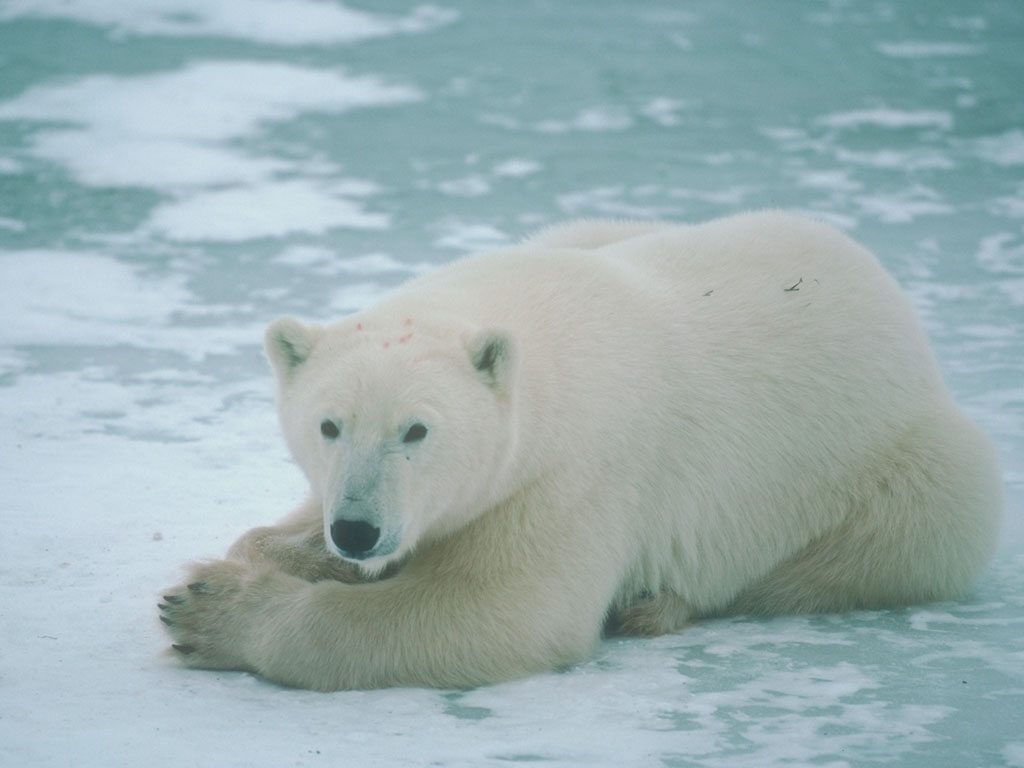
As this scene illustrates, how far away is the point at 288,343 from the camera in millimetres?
3596

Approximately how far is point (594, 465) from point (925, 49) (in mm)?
10048

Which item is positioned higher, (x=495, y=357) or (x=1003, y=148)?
(x=1003, y=148)

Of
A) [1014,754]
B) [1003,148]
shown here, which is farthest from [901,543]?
[1003,148]

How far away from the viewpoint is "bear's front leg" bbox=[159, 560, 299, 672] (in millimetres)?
3646

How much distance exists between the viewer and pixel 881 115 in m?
10.8

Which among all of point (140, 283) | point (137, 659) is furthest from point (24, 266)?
point (137, 659)

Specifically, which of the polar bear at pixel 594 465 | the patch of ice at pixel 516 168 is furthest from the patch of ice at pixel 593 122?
the polar bear at pixel 594 465

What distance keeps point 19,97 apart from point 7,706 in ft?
27.4

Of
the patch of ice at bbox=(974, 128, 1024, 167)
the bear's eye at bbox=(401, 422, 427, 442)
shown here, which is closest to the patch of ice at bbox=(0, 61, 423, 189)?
the patch of ice at bbox=(974, 128, 1024, 167)

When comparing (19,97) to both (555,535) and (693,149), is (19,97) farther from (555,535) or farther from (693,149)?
(555,535)

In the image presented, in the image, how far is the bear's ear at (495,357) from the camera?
137 inches

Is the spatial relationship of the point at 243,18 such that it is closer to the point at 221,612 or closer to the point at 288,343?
the point at 288,343

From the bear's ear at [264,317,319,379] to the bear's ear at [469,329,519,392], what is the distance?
44cm

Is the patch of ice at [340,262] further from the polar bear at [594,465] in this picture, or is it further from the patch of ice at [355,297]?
the polar bear at [594,465]
